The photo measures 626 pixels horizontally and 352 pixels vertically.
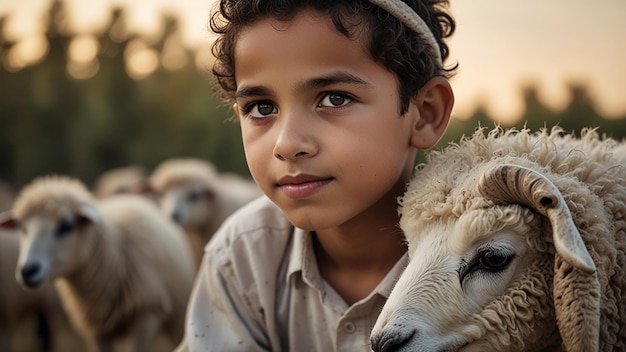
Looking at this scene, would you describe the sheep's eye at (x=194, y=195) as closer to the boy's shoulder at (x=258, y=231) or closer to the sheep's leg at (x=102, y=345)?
the sheep's leg at (x=102, y=345)

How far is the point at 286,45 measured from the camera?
1755 millimetres

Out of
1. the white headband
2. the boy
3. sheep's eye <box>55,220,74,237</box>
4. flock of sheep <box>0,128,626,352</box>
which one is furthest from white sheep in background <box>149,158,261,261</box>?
flock of sheep <box>0,128,626,352</box>

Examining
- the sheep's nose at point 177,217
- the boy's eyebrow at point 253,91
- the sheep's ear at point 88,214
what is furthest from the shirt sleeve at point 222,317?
the sheep's nose at point 177,217

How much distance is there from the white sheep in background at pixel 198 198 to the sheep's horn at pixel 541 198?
551cm

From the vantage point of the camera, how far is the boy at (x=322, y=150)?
174 cm

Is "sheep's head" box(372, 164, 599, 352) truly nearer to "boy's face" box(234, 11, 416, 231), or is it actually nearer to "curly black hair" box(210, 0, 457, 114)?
"boy's face" box(234, 11, 416, 231)

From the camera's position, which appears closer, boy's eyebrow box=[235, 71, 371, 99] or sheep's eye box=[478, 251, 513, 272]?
sheep's eye box=[478, 251, 513, 272]

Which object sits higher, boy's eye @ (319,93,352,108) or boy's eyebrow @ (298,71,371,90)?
boy's eyebrow @ (298,71,371,90)

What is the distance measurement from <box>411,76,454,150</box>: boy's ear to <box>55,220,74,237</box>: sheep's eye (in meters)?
3.41

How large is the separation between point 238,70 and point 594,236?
1051mm

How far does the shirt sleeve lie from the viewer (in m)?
2.22

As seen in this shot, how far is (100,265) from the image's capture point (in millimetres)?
4852

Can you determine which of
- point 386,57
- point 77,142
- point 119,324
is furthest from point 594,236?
point 77,142

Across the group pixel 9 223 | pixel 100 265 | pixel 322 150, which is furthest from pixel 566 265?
pixel 9 223
